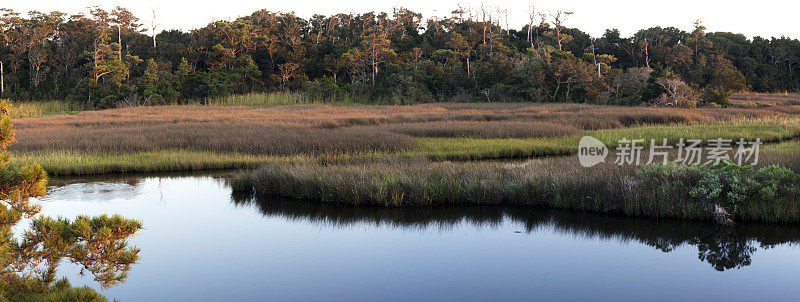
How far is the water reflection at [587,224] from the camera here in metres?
9.54

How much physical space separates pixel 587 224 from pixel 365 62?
147 ft

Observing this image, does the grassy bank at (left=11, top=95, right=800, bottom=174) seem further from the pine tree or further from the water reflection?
the pine tree

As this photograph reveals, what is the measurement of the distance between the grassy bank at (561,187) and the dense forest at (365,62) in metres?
28.3

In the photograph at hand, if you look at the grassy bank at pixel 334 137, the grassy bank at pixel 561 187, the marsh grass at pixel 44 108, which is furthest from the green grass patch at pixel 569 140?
the marsh grass at pixel 44 108

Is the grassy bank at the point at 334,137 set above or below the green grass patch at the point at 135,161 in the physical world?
above

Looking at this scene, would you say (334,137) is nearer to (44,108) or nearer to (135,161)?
(135,161)

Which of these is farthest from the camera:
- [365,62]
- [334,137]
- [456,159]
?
[365,62]

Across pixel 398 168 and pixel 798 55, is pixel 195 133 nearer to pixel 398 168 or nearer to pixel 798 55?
pixel 398 168

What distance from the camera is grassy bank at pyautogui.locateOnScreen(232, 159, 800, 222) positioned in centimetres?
1050

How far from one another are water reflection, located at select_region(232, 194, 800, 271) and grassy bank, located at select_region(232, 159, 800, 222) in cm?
24

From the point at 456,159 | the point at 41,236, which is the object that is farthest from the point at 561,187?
the point at 41,236

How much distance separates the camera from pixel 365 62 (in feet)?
178

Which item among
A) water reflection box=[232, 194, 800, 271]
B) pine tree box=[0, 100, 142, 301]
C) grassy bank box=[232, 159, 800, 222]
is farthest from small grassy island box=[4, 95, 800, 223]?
pine tree box=[0, 100, 142, 301]

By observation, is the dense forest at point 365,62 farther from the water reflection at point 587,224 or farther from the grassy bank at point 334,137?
the water reflection at point 587,224
